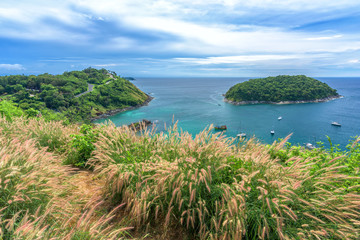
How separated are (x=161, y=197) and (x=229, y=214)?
1.20 m

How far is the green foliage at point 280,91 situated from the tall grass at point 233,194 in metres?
112

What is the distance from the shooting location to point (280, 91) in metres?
114

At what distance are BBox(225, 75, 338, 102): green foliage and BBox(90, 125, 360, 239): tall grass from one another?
112 m

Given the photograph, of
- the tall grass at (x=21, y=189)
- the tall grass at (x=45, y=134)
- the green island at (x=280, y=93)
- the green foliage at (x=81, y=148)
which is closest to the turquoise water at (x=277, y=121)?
the green island at (x=280, y=93)

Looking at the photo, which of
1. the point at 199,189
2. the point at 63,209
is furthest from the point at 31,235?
the point at 199,189

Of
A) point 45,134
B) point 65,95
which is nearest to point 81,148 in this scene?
point 45,134

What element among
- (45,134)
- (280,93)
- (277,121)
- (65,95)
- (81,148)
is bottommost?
(277,121)

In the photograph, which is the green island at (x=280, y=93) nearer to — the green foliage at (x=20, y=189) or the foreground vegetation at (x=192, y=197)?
the foreground vegetation at (x=192, y=197)

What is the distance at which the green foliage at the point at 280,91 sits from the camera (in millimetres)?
110250

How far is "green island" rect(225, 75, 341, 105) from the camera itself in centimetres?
10957

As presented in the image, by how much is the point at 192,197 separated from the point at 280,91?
129352 millimetres

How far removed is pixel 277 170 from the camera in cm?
305

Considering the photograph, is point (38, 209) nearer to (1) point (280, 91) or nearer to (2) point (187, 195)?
(2) point (187, 195)

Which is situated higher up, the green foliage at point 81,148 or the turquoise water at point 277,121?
the green foliage at point 81,148
